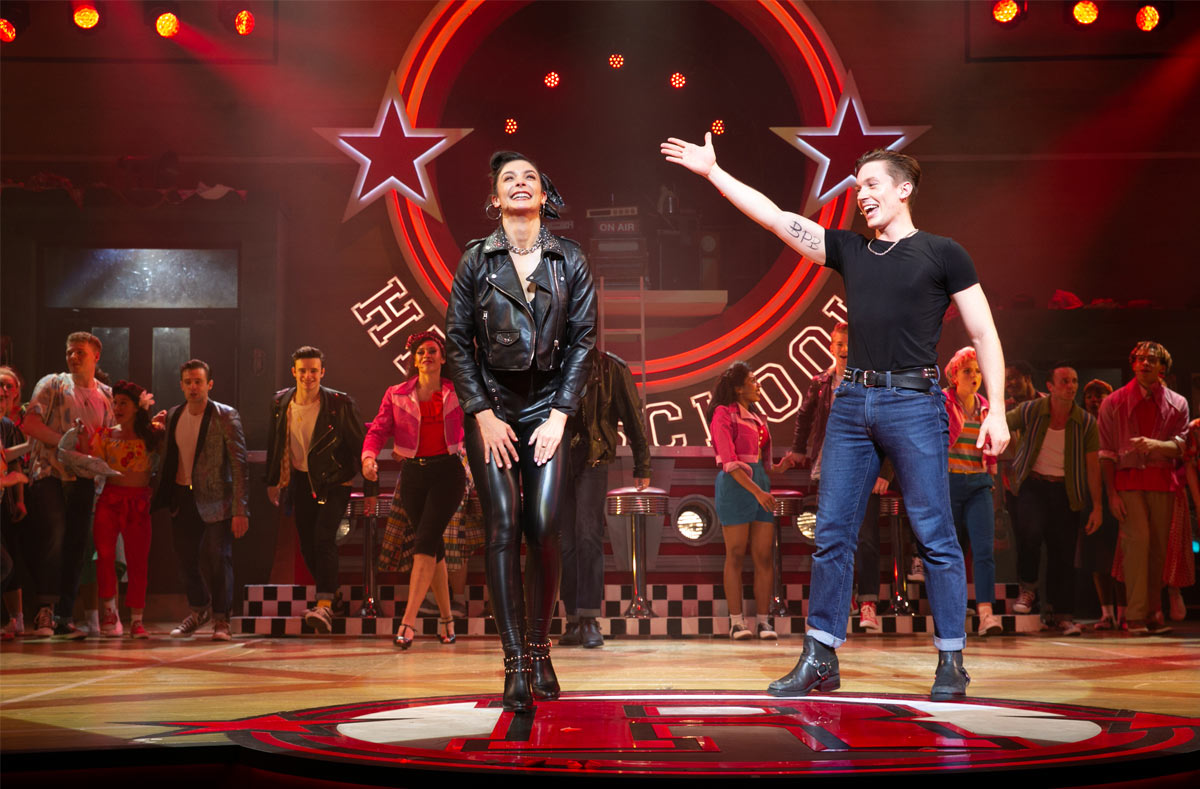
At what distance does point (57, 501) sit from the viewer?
22.2ft

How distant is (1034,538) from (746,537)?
5.96 feet

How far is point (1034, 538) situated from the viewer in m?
6.90

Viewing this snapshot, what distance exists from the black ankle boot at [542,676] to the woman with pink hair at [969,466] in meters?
3.69

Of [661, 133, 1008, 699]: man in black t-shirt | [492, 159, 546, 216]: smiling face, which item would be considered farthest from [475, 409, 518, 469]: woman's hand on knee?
[661, 133, 1008, 699]: man in black t-shirt

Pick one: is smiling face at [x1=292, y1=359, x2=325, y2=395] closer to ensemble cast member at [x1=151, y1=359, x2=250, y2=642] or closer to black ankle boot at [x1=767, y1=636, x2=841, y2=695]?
ensemble cast member at [x1=151, y1=359, x2=250, y2=642]

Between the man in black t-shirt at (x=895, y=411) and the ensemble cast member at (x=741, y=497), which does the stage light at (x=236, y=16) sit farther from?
the man in black t-shirt at (x=895, y=411)

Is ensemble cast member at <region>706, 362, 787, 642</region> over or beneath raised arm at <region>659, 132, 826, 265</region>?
beneath

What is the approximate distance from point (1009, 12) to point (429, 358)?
620 centimetres

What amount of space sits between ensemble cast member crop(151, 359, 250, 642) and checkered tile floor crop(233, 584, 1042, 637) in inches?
10.1

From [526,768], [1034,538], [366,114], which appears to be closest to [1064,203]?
[1034,538]

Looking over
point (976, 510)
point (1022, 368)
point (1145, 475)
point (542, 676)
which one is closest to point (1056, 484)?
point (1145, 475)

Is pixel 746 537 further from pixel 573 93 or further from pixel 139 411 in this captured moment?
pixel 573 93

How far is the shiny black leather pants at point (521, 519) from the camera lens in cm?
298

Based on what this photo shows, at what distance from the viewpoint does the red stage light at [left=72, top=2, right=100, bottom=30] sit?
8.94 metres
